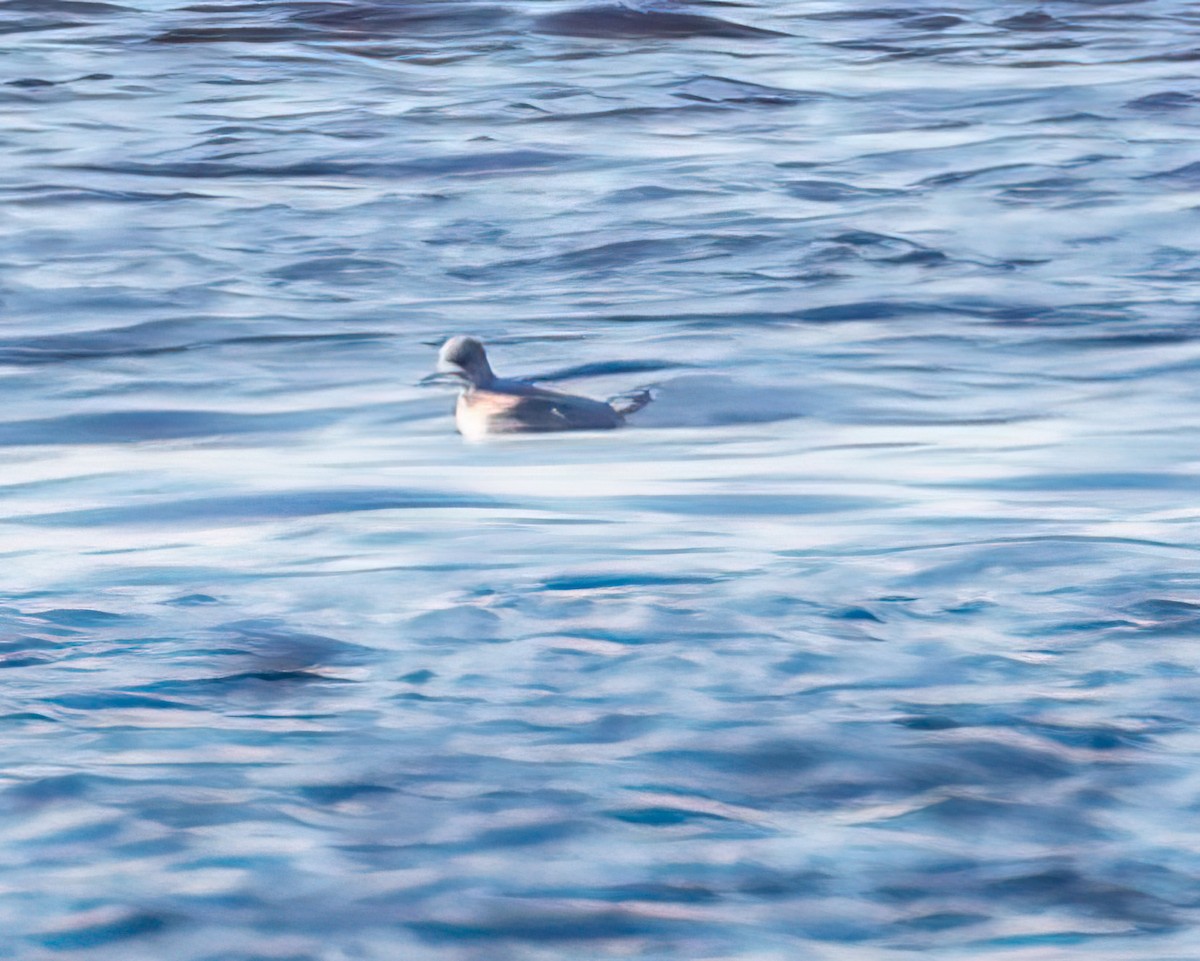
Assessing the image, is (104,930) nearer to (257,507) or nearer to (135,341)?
(257,507)

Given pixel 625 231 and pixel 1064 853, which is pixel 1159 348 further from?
pixel 1064 853

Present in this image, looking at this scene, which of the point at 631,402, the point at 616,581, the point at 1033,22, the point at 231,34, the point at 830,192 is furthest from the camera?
the point at 1033,22

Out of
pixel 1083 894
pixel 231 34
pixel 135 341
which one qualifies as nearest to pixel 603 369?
pixel 135 341

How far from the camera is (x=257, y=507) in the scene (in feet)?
22.4

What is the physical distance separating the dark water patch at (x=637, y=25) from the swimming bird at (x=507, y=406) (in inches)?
521

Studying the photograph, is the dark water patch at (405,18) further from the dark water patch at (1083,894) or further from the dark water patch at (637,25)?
the dark water patch at (1083,894)

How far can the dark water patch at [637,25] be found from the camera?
2095 centimetres

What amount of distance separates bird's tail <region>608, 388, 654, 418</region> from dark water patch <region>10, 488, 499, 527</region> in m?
1.21

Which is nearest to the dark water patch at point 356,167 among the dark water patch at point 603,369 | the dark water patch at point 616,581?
the dark water patch at point 603,369

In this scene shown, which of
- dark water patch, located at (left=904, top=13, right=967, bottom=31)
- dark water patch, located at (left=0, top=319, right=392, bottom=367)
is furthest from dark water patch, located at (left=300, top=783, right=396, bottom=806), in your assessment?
dark water patch, located at (left=904, top=13, right=967, bottom=31)

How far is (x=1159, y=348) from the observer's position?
9.62m

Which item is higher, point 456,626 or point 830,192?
point 456,626

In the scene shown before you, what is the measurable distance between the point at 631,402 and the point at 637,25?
1386 cm

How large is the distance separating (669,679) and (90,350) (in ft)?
17.6
